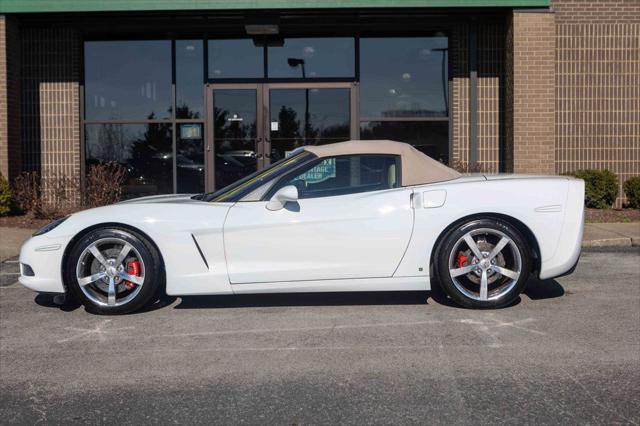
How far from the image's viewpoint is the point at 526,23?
13.5 m

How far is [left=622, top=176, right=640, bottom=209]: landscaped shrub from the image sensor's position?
13.9 metres

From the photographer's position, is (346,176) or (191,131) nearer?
(346,176)

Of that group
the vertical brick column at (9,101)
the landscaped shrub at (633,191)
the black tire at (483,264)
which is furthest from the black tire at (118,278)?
the landscaped shrub at (633,191)

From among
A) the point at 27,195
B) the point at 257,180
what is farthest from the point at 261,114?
the point at 257,180

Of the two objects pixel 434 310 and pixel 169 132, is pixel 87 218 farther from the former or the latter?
pixel 169 132

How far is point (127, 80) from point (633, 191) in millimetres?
9654

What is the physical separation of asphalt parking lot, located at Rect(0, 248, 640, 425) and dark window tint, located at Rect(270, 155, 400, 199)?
99cm

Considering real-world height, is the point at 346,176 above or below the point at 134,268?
above

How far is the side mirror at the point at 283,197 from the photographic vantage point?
5867 mm

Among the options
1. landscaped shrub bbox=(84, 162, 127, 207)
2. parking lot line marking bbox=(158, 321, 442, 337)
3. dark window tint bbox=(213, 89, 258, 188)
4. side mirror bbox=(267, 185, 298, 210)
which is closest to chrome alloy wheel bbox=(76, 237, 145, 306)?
parking lot line marking bbox=(158, 321, 442, 337)

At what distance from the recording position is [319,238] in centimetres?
598

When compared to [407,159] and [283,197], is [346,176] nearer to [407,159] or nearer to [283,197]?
[407,159]

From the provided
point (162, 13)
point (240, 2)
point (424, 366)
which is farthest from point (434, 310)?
point (162, 13)

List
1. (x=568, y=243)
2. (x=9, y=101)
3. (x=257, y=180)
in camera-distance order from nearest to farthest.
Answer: (x=568, y=243) < (x=257, y=180) < (x=9, y=101)
